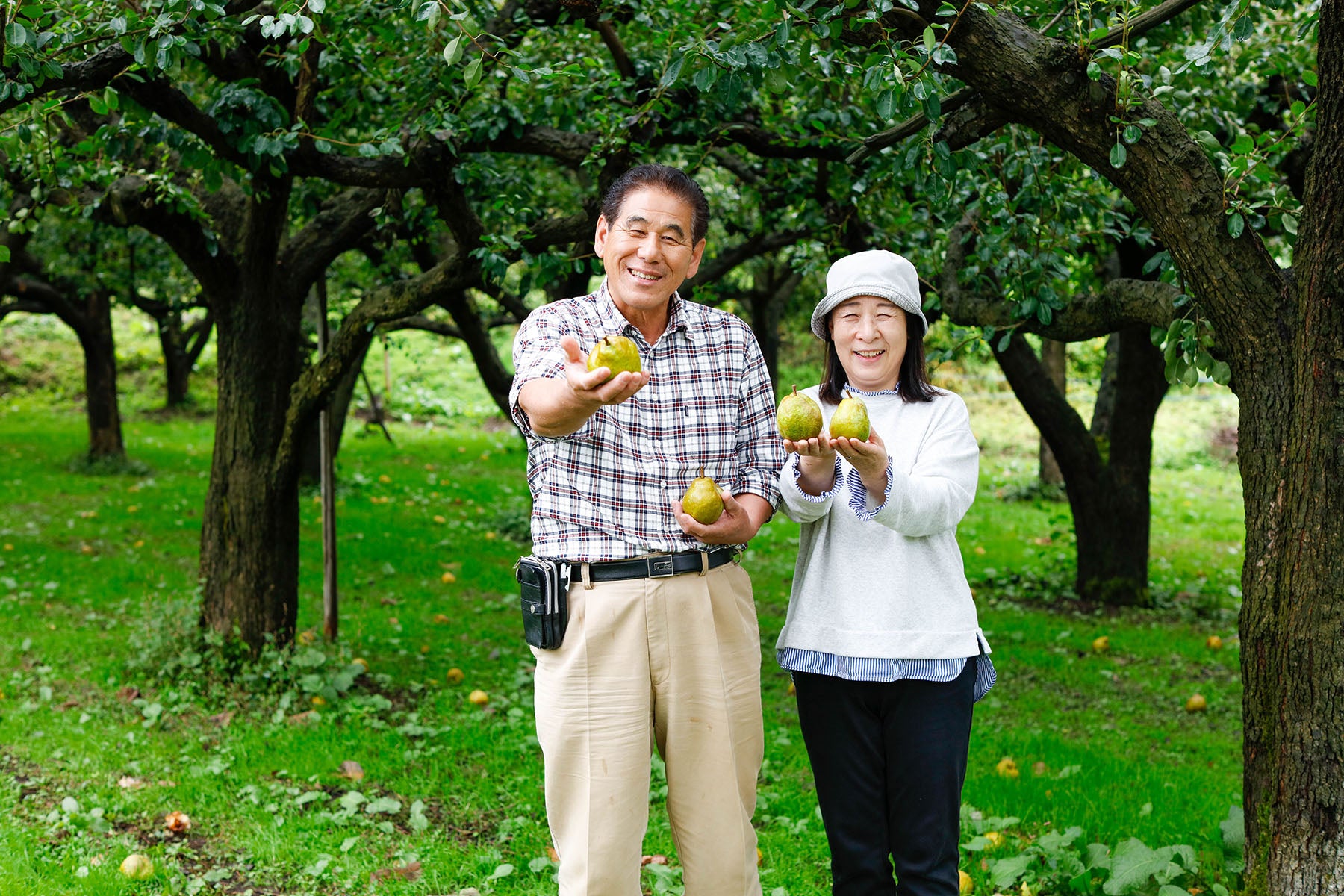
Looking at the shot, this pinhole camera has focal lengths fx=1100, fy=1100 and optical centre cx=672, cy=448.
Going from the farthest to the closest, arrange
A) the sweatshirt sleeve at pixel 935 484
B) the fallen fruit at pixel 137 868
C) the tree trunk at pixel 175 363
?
the tree trunk at pixel 175 363 → the fallen fruit at pixel 137 868 → the sweatshirt sleeve at pixel 935 484

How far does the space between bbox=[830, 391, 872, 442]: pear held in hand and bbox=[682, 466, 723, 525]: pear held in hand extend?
29cm

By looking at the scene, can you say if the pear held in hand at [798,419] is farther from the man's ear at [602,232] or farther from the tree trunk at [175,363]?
the tree trunk at [175,363]

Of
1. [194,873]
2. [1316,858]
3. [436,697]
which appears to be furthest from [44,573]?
[1316,858]

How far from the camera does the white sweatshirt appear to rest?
252 centimetres

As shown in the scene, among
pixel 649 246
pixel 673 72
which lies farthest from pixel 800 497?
pixel 673 72

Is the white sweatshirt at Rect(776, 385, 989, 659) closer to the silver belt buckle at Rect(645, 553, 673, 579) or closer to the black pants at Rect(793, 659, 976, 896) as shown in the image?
the black pants at Rect(793, 659, 976, 896)

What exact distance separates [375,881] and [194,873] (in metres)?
0.67

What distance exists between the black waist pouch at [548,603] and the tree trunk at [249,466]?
12.0ft

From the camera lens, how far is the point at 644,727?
99.4 inches

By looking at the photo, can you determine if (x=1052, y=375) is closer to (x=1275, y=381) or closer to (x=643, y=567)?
(x=1275, y=381)

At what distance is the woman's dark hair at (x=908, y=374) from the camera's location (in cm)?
269

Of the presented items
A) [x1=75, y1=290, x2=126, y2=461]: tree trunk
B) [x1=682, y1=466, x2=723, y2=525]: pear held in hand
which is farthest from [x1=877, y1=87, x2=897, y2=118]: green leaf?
[x1=75, y1=290, x2=126, y2=461]: tree trunk

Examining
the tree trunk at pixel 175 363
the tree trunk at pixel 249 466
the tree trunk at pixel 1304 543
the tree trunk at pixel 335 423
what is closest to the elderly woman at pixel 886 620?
the tree trunk at pixel 1304 543

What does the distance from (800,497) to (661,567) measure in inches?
14.4
